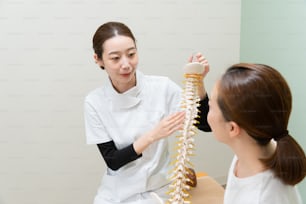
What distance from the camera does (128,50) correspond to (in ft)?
4.83

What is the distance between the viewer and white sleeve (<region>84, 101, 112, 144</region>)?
5.11ft

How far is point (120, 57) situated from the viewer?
4.82ft

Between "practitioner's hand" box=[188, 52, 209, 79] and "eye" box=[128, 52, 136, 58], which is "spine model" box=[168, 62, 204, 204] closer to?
"practitioner's hand" box=[188, 52, 209, 79]

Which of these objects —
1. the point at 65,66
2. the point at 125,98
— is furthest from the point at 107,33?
the point at 65,66

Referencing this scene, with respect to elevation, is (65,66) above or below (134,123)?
above

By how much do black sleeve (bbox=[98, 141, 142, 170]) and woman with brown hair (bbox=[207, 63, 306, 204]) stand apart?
0.50 meters

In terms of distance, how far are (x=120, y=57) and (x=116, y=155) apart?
1.23 ft

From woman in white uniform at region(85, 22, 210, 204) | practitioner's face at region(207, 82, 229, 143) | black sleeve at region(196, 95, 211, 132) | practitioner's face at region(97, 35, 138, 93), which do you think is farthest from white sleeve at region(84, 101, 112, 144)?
practitioner's face at region(207, 82, 229, 143)

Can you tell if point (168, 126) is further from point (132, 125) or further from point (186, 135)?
point (132, 125)

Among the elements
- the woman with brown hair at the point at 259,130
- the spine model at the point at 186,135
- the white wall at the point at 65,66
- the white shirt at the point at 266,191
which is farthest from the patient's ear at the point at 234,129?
the white wall at the point at 65,66

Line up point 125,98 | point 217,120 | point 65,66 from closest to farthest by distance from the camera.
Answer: point 217,120
point 125,98
point 65,66

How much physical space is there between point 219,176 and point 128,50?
1.39m

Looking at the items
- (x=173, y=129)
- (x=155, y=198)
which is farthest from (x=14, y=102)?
(x=173, y=129)

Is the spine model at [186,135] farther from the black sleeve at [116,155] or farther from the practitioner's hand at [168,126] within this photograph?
the black sleeve at [116,155]
